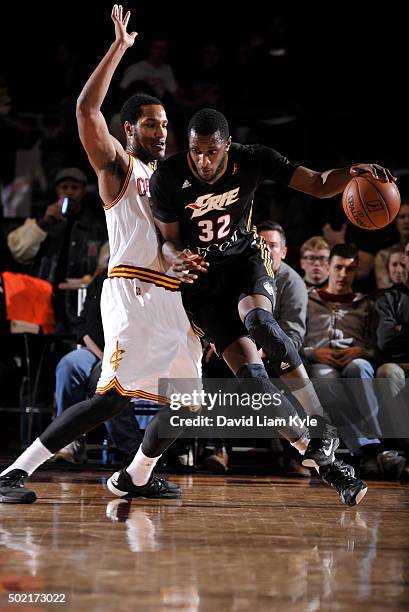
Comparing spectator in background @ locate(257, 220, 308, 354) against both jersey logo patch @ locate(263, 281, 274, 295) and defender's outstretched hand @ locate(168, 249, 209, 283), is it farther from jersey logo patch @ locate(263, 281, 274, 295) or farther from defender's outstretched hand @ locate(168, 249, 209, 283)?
defender's outstretched hand @ locate(168, 249, 209, 283)

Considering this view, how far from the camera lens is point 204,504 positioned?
3969 millimetres

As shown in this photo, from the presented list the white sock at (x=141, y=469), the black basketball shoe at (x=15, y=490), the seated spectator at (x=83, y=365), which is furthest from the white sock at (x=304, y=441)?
the seated spectator at (x=83, y=365)

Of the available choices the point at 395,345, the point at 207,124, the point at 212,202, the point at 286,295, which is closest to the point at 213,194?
the point at 212,202

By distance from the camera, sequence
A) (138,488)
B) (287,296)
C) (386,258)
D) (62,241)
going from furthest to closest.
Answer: (62,241), (386,258), (287,296), (138,488)

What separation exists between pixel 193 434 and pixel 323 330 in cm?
112

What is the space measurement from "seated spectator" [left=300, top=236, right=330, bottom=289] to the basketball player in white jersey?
2.27 meters

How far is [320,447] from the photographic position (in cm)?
371

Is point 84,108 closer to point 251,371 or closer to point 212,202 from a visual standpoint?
point 212,202

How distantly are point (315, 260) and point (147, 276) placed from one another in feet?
8.02

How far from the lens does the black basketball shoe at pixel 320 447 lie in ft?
12.1

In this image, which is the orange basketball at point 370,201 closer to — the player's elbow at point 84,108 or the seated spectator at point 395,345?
the player's elbow at point 84,108

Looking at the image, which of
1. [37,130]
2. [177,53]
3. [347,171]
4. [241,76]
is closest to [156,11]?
[177,53]

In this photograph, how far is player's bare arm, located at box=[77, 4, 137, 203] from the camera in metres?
3.75

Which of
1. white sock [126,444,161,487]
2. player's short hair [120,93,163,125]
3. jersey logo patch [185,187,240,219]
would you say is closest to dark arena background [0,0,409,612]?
white sock [126,444,161,487]
